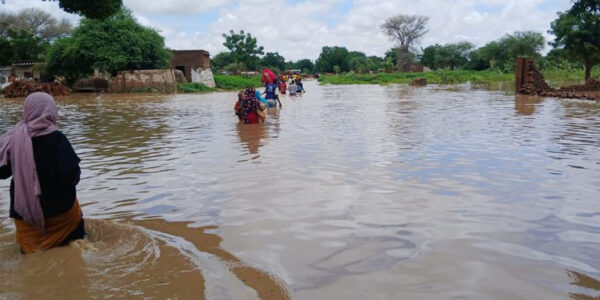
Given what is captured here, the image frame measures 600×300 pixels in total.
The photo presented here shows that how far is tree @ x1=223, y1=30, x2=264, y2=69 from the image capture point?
232ft

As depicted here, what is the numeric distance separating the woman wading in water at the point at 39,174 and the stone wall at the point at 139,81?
30704 millimetres

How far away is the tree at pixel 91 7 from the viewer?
1539 cm

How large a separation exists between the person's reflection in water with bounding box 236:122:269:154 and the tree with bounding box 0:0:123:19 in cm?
665

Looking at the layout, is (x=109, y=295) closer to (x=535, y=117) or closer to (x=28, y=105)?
(x=28, y=105)

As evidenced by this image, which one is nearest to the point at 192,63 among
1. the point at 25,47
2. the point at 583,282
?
the point at 25,47

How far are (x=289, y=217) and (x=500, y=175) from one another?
3.11m

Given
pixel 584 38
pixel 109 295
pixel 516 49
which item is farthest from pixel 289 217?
pixel 516 49

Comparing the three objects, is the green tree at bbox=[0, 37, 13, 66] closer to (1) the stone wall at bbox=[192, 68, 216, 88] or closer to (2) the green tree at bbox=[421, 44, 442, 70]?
(1) the stone wall at bbox=[192, 68, 216, 88]

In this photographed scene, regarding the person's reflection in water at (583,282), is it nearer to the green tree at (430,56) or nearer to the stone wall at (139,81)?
the stone wall at (139,81)

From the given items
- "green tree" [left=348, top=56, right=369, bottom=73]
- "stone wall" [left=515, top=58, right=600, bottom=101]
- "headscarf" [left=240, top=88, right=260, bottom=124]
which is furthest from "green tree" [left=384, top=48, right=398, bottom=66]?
"headscarf" [left=240, top=88, right=260, bottom=124]

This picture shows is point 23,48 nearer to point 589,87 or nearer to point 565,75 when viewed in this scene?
point 589,87

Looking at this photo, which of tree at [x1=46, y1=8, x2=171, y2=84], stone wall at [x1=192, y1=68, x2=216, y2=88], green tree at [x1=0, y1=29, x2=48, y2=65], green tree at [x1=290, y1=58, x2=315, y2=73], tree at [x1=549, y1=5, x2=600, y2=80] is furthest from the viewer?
green tree at [x1=290, y1=58, x2=315, y2=73]

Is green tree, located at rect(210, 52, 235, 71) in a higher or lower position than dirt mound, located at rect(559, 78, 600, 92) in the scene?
higher

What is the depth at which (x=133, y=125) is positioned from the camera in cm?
1366
